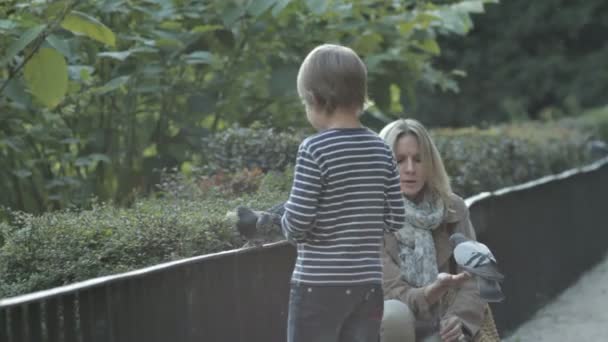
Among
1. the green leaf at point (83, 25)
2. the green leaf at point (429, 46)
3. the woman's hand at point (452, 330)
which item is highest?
the green leaf at point (83, 25)

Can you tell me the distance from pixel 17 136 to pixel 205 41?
6.19 ft

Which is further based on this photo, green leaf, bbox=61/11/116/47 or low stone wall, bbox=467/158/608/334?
low stone wall, bbox=467/158/608/334

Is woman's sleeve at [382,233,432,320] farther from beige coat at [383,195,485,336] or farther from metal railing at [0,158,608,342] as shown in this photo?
metal railing at [0,158,608,342]

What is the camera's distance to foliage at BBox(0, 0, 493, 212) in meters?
8.05

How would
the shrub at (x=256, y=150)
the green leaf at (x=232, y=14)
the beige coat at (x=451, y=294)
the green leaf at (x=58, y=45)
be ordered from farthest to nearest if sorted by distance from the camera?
the green leaf at (x=232, y=14) → the shrub at (x=256, y=150) → the green leaf at (x=58, y=45) → the beige coat at (x=451, y=294)

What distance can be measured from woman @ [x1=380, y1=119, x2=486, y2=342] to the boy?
0.93m

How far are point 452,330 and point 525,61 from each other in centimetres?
2933

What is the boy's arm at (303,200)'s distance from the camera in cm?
407

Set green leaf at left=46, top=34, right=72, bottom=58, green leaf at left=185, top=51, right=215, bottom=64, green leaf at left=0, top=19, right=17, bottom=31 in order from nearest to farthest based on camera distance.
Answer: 1. green leaf at left=46, top=34, right=72, bottom=58
2. green leaf at left=0, top=19, right=17, bottom=31
3. green leaf at left=185, top=51, right=215, bottom=64

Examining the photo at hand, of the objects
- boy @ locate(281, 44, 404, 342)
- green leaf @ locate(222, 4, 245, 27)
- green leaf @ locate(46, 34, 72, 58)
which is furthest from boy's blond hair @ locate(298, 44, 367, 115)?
green leaf @ locate(222, 4, 245, 27)

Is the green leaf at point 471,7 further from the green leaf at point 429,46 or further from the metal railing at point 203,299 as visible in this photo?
the metal railing at point 203,299

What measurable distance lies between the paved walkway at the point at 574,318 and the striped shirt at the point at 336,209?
3.96 metres

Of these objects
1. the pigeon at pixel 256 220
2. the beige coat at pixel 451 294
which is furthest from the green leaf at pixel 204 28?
the pigeon at pixel 256 220

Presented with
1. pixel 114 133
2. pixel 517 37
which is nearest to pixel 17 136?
pixel 114 133
